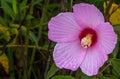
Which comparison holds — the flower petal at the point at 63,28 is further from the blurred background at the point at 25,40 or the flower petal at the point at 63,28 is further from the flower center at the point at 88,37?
the blurred background at the point at 25,40

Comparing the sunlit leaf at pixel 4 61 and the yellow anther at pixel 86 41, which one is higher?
the yellow anther at pixel 86 41

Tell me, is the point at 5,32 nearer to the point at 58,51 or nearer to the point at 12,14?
the point at 12,14

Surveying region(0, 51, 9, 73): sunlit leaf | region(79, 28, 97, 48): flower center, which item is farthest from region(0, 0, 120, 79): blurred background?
region(79, 28, 97, 48): flower center

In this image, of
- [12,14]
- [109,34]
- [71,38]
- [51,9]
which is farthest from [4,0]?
[109,34]

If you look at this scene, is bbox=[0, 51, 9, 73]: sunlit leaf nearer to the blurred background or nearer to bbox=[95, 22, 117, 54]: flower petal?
the blurred background

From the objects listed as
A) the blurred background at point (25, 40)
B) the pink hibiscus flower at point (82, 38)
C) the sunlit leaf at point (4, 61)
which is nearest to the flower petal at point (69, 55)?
the pink hibiscus flower at point (82, 38)

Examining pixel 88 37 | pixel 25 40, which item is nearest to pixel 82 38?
pixel 88 37

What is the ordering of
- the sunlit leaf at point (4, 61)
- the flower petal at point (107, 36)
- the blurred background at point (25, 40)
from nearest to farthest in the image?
the flower petal at point (107, 36)
the blurred background at point (25, 40)
the sunlit leaf at point (4, 61)
